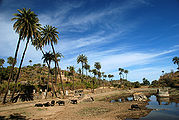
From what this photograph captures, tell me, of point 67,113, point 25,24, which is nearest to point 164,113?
point 67,113

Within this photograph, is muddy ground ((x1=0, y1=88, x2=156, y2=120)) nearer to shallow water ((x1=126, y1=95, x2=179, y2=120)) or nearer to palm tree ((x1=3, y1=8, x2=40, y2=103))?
shallow water ((x1=126, y1=95, x2=179, y2=120))

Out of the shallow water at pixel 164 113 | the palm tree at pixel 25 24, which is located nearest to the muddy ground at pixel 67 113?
the shallow water at pixel 164 113

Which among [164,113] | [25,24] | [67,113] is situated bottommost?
[164,113]

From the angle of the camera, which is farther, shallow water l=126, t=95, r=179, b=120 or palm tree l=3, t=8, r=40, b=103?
palm tree l=3, t=8, r=40, b=103

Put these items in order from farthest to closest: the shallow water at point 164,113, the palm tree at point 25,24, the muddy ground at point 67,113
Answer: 1. the palm tree at point 25,24
2. the shallow water at point 164,113
3. the muddy ground at point 67,113

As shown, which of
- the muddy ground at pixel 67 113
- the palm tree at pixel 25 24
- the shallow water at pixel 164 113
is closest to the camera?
the muddy ground at pixel 67 113

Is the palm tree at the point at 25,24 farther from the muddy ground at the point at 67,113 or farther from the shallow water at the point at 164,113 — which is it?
the shallow water at the point at 164,113

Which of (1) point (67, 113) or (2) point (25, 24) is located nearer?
(1) point (67, 113)

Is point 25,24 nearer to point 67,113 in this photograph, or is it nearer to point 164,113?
point 67,113

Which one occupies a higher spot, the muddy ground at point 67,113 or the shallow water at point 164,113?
the muddy ground at point 67,113

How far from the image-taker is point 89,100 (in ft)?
109

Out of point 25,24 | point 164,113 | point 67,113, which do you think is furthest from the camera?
point 25,24

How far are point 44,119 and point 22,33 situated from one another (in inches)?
872

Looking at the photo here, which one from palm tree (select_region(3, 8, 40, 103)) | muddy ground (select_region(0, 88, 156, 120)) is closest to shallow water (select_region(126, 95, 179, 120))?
muddy ground (select_region(0, 88, 156, 120))
